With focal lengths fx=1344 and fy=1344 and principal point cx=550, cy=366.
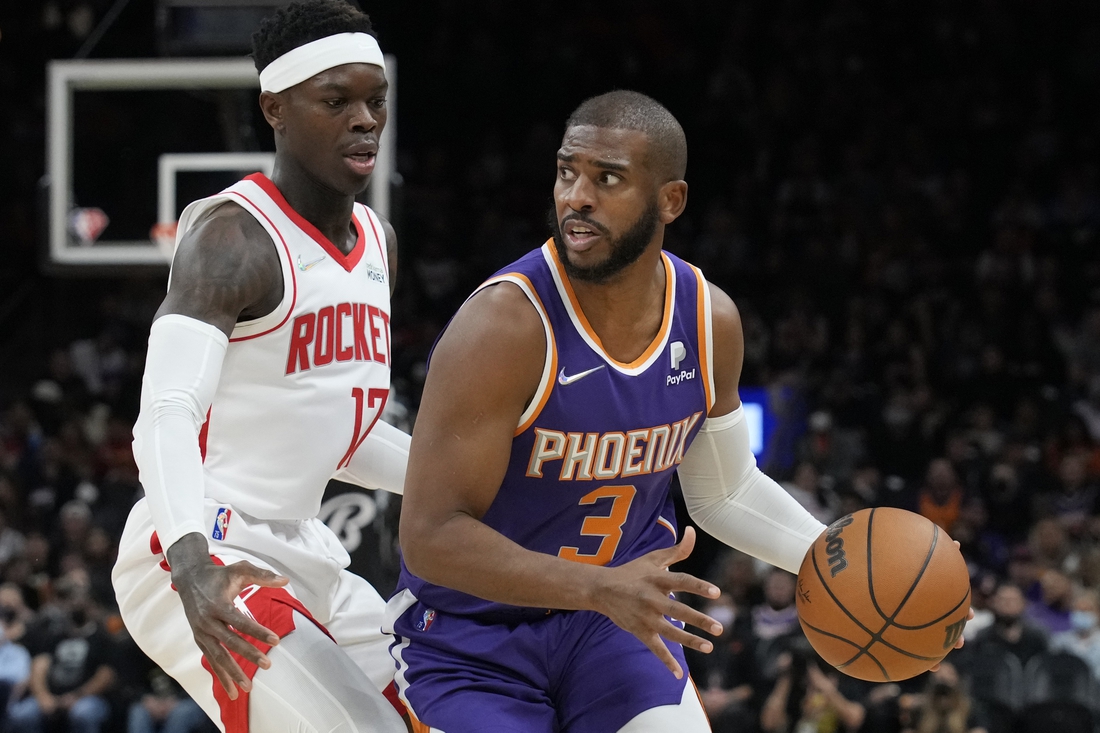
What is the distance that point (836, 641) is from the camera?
10.5ft

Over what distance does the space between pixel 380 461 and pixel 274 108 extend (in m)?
0.98

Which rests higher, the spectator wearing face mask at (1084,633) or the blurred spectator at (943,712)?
the spectator wearing face mask at (1084,633)

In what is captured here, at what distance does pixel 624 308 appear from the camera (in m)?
3.08

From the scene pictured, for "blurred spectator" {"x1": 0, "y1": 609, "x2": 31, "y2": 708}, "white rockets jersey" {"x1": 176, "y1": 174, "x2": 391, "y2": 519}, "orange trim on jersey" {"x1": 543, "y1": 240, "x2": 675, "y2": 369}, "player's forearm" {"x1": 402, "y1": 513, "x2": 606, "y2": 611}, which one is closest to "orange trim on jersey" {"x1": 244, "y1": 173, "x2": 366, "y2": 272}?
"white rockets jersey" {"x1": 176, "y1": 174, "x2": 391, "y2": 519}

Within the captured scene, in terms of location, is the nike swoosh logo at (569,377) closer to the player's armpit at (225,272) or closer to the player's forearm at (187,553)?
the player's armpit at (225,272)

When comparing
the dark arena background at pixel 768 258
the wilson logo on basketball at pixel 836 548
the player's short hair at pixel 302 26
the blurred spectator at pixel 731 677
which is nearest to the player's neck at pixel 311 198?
the player's short hair at pixel 302 26

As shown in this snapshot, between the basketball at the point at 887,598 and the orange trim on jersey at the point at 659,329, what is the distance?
2.23ft

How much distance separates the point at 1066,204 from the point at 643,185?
10.2m

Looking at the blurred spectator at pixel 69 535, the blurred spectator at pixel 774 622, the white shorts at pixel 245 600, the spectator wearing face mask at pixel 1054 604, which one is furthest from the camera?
the blurred spectator at pixel 69 535

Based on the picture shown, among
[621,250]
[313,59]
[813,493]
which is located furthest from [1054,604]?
[313,59]

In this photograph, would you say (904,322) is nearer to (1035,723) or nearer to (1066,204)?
(1066,204)

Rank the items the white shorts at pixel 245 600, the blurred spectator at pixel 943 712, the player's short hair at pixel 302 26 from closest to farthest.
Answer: the white shorts at pixel 245 600
the player's short hair at pixel 302 26
the blurred spectator at pixel 943 712

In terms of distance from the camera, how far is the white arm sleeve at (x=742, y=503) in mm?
3439

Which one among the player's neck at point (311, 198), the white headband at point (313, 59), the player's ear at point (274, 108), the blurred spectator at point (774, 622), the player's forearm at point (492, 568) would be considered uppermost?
the white headband at point (313, 59)
